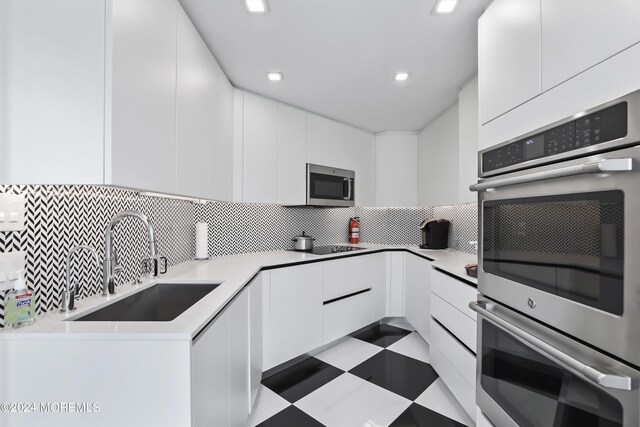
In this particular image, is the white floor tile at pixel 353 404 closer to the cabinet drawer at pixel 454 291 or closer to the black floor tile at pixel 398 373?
the black floor tile at pixel 398 373

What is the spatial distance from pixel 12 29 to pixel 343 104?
2.24 metres

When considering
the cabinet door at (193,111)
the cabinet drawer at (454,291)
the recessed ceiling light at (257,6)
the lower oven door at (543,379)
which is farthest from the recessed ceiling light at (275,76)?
the lower oven door at (543,379)

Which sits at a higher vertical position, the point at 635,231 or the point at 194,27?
the point at 194,27

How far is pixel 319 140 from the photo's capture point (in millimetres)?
3059

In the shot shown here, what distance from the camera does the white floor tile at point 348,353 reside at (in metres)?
2.44

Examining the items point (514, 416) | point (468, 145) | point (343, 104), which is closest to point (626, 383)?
point (514, 416)

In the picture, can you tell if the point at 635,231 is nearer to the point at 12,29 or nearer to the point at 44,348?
the point at 44,348

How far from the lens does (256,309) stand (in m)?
1.92

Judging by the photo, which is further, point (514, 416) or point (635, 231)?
point (514, 416)

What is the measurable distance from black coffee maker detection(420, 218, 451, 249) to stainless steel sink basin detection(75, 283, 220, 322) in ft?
7.56

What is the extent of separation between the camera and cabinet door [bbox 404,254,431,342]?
2666 millimetres

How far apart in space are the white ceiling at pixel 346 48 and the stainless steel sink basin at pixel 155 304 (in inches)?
56.4

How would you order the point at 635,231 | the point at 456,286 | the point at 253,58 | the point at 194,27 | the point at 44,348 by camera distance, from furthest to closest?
the point at 253,58
the point at 456,286
the point at 194,27
the point at 44,348
the point at 635,231

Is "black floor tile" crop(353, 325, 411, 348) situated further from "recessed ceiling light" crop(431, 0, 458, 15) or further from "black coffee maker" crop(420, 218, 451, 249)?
"recessed ceiling light" crop(431, 0, 458, 15)
